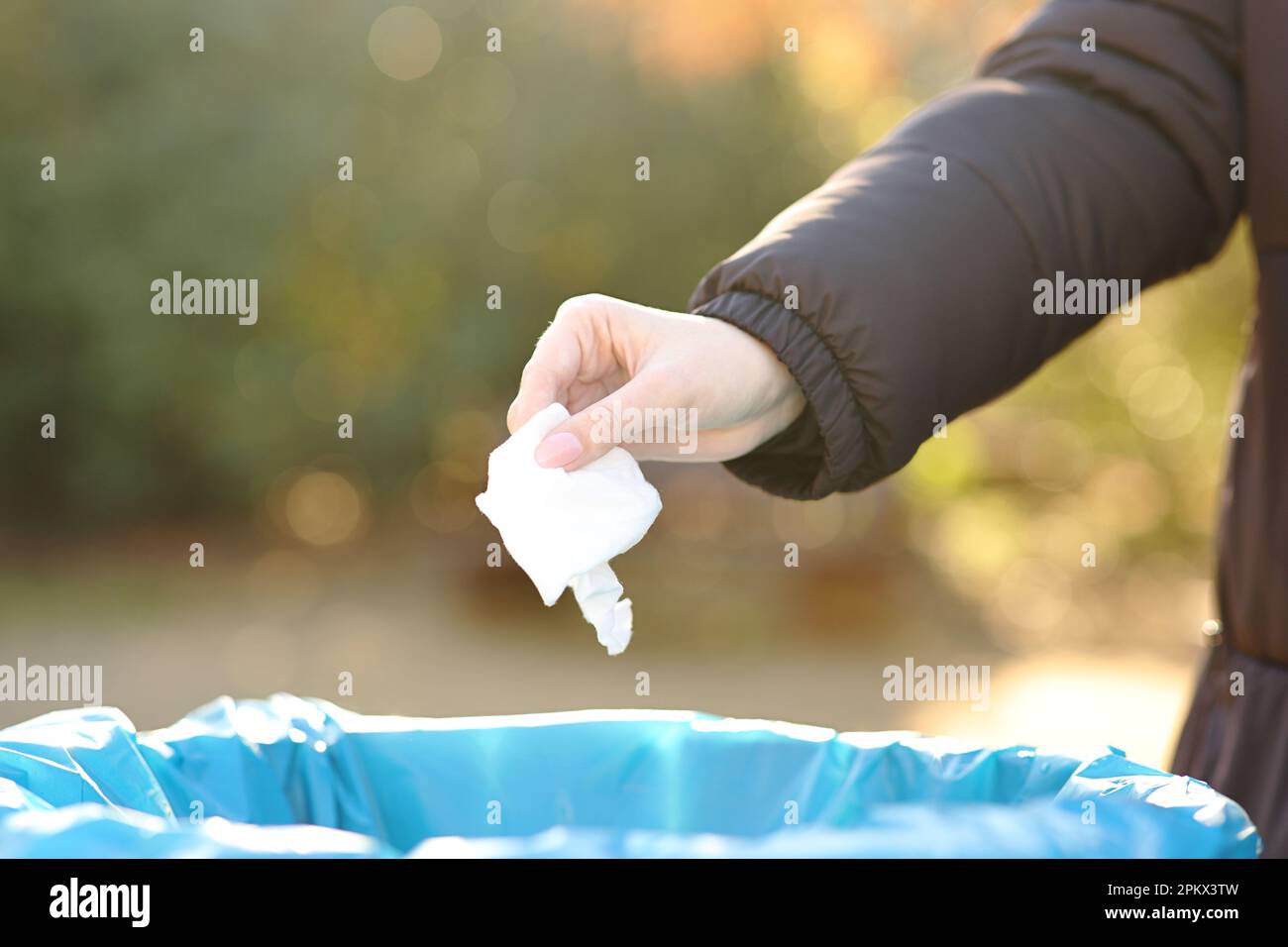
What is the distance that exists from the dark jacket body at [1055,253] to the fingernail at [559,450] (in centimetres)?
14

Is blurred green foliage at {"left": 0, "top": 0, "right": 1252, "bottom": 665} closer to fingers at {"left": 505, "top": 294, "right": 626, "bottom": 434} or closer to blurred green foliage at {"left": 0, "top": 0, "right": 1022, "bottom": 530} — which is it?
blurred green foliage at {"left": 0, "top": 0, "right": 1022, "bottom": 530}

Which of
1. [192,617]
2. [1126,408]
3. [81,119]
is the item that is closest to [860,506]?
[1126,408]

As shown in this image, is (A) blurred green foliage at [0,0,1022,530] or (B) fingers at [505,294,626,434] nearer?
(B) fingers at [505,294,626,434]

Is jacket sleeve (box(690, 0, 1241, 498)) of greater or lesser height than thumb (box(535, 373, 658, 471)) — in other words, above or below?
above

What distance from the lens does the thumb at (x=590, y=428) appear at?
802 mm

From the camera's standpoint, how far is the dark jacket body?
87 cm

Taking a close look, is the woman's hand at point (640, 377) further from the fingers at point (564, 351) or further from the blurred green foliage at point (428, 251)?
the blurred green foliage at point (428, 251)

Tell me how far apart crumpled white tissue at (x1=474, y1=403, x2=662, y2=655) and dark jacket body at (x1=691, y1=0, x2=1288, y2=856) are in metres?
0.13

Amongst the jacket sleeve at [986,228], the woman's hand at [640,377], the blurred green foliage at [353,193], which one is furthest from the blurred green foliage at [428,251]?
the woman's hand at [640,377]

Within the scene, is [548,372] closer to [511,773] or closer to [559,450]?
[559,450]

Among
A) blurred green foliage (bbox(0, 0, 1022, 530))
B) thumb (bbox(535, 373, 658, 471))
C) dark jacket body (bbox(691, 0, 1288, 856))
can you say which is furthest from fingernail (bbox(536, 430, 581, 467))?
blurred green foliage (bbox(0, 0, 1022, 530))
